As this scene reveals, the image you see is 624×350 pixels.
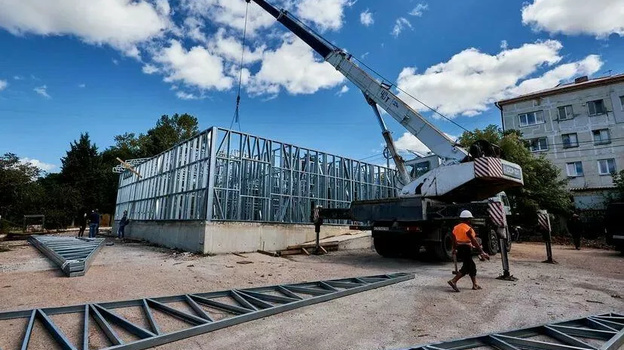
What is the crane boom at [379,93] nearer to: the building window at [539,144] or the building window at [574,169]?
the building window at [539,144]

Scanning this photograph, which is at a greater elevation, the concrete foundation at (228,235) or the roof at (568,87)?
the roof at (568,87)

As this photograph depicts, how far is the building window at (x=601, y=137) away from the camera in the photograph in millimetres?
26188

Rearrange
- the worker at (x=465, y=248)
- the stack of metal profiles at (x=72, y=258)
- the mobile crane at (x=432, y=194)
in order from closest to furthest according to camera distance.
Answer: the worker at (x=465, y=248) < the stack of metal profiles at (x=72, y=258) < the mobile crane at (x=432, y=194)

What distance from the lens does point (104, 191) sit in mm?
37750

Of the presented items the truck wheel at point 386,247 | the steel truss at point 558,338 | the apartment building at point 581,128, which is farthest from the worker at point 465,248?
the apartment building at point 581,128

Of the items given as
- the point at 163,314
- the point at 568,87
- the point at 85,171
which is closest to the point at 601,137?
the point at 568,87

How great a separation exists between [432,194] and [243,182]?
706cm

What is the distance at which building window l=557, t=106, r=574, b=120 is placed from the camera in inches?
1096

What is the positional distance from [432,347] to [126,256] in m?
10.5

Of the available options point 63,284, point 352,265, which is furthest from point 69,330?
point 352,265

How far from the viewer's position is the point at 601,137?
26.5 metres

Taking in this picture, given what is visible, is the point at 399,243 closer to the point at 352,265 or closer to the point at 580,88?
the point at 352,265

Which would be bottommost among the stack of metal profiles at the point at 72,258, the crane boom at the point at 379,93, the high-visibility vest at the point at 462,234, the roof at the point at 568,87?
the stack of metal profiles at the point at 72,258

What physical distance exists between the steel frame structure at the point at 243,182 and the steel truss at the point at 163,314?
6317mm
